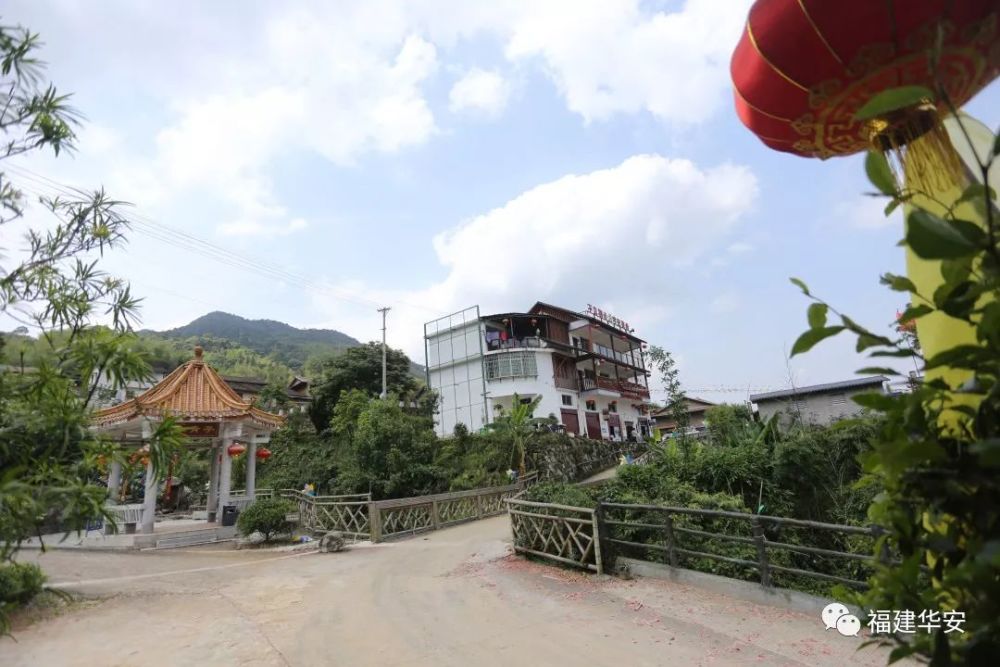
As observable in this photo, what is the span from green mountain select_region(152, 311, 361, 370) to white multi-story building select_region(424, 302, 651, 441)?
1855 inches

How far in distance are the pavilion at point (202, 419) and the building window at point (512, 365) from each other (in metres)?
13.0

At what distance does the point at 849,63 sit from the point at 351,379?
2480 cm

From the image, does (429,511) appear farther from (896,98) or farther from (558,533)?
(896,98)

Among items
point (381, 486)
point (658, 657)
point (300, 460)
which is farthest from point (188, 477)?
point (658, 657)

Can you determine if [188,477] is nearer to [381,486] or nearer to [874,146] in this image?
[381,486]

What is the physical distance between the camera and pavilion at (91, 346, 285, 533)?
1248 centimetres

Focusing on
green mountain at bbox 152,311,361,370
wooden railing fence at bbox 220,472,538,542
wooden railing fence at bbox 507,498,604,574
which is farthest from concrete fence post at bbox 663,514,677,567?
green mountain at bbox 152,311,361,370

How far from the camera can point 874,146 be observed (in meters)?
2.52

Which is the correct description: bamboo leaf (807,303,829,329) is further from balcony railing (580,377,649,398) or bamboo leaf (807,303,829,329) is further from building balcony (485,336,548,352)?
balcony railing (580,377,649,398)

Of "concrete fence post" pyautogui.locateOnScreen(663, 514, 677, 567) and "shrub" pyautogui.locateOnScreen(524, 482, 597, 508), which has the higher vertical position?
"shrub" pyautogui.locateOnScreen(524, 482, 597, 508)

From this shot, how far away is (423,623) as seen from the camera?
5586 millimetres

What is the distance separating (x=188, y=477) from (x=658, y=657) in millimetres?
24545

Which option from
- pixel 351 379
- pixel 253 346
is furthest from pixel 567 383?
pixel 253 346

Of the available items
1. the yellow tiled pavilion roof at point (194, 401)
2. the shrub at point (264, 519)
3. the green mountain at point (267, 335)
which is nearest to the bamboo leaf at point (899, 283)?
the shrub at point (264, 519)
